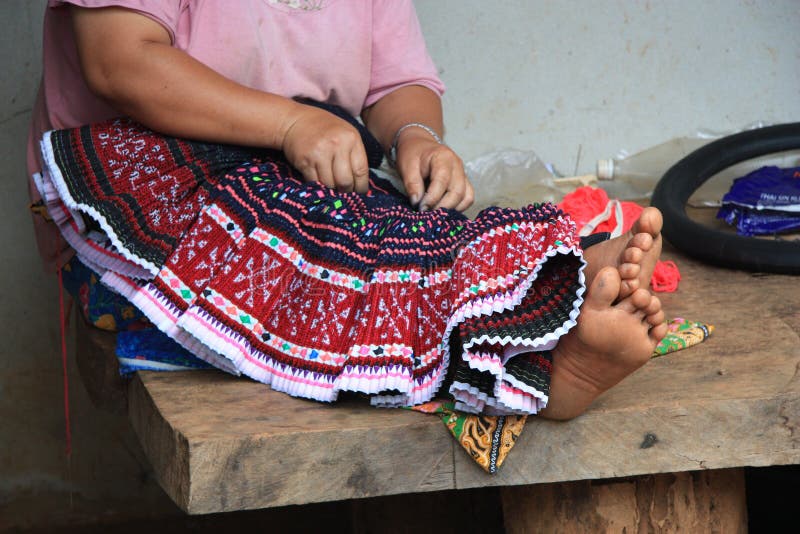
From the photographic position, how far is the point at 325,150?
46.6 inches

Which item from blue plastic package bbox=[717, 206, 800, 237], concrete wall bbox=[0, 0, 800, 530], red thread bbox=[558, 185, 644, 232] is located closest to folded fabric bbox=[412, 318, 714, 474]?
red thread bbox=[558, 185, 644, 232]

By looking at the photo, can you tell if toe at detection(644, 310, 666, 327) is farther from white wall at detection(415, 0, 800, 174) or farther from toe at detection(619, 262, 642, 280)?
white wall at detection(415, 0, 800, 174)

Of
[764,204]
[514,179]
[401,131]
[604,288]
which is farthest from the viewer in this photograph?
[514,179]

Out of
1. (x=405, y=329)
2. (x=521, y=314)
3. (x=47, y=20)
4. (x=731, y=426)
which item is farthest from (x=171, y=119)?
(x=731, y=426)

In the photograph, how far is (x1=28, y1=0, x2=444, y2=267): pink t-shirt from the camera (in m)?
1.29

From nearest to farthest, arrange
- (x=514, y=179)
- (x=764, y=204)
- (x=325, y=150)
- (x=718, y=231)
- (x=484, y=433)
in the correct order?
(x=484, y=433) → (x=325, y=150) → (x=718, y=231) → (x=764, y=204) → (x=514, y=179)

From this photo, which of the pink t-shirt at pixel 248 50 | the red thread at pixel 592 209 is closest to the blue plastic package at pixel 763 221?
the red thread at pixel 592 209

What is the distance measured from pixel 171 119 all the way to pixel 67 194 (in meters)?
0.17

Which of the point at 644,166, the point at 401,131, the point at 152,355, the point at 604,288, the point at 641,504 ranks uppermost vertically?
the point at 604,288

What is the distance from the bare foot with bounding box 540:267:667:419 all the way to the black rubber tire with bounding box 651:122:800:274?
74 cm

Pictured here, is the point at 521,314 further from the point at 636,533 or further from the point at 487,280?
the point at 636,533

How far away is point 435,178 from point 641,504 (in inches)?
21.4

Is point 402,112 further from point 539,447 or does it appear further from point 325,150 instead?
point 539,447

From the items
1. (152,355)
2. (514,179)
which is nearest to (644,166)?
(514,179)
